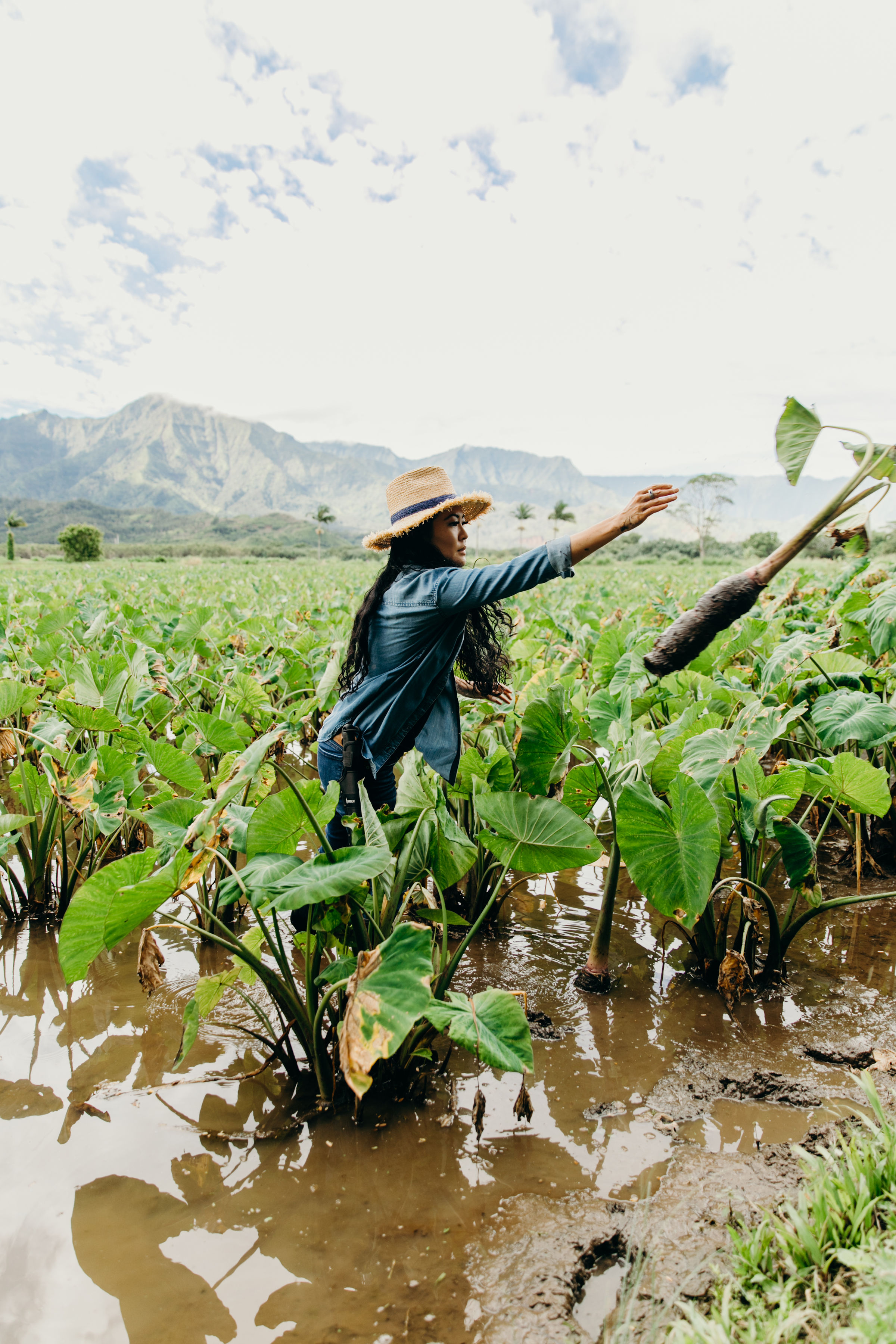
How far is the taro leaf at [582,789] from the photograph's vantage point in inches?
83.8

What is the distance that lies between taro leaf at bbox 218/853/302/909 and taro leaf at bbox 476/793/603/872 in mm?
463

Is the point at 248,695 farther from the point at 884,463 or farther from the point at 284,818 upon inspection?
the point at 884,463

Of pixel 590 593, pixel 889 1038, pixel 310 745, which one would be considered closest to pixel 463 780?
pixel 889 1038

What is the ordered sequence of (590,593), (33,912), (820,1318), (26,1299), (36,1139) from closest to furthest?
(820,1318) < (26,1299) < (36,1139) < (33,912) < (590,593)

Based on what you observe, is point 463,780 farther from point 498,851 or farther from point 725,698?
point 725,698

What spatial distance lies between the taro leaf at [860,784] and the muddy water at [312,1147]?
548 millimetres

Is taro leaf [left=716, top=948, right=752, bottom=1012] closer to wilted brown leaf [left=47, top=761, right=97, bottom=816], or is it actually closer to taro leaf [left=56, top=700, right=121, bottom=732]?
wilted brown leaf [left=47, top=761, right=97, bottom=816]

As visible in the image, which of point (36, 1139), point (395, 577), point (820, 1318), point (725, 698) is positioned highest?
point (395, 577)

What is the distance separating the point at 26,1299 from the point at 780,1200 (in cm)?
131

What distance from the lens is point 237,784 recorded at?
56.9 inches

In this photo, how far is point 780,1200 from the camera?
4.37 feet

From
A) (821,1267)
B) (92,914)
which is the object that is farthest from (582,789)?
(92,914)

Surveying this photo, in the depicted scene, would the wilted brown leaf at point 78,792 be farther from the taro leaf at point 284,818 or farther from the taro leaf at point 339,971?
the taro leaf at point 339,971

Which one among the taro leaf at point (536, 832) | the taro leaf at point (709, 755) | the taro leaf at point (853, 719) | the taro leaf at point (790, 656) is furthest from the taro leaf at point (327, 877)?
the taro leaf at point (790, 656)
